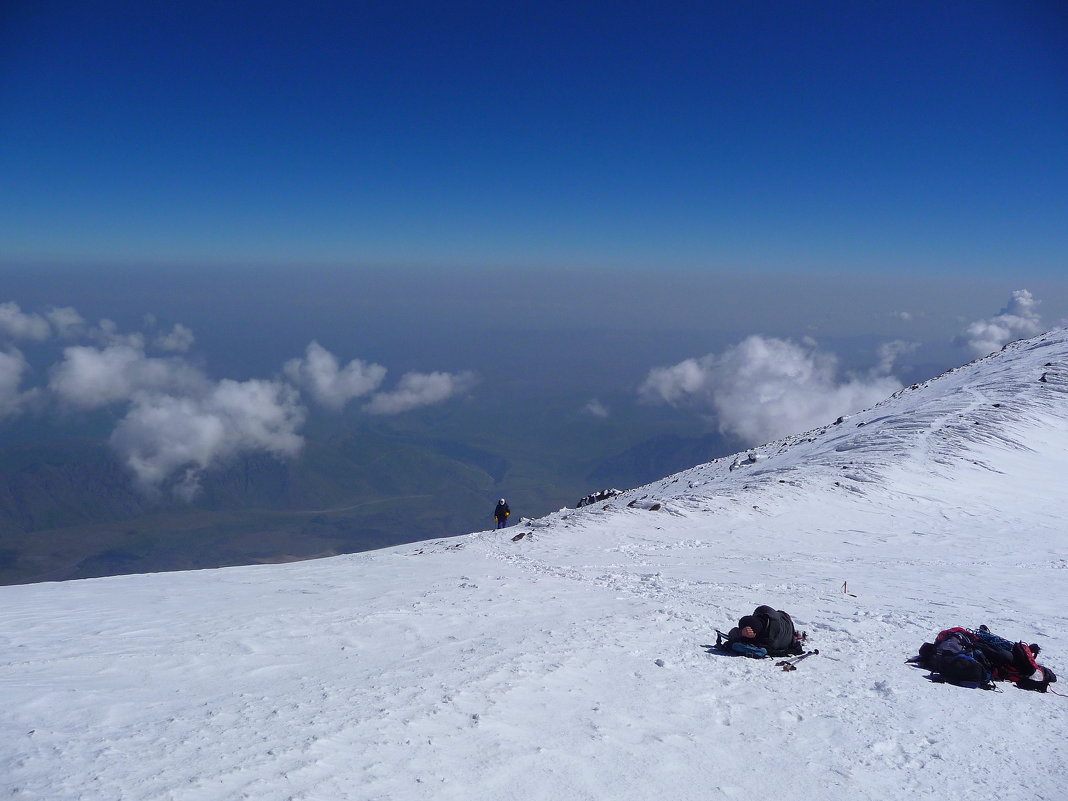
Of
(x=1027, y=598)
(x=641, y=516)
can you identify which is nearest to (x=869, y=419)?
(x=641, y=516)

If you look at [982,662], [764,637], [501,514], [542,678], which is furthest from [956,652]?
[501,514]

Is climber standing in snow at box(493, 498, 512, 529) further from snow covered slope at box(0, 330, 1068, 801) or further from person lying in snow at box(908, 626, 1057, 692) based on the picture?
person lying in snow at box(908, 626, 1057, 692)

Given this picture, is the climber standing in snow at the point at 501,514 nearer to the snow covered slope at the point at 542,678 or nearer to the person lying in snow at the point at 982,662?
the snow covered slope at the point at 542,678

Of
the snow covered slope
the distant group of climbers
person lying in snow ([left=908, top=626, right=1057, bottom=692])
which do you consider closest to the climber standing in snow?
the snow covered slope

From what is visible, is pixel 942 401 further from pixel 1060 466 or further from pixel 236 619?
pixel 236 619

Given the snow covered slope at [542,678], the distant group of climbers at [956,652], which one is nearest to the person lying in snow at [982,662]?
the distant group of climbers at [956,652]

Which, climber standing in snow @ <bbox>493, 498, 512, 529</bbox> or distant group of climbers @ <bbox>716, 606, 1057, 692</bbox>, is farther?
climber standing in snow @ <bbox>493, 498, 512, 529</bbox>
